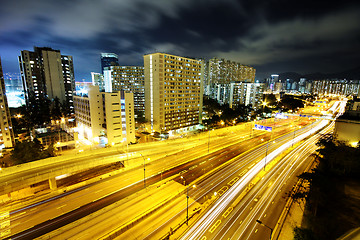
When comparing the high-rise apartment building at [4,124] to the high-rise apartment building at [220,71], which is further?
the high-rise apartment building at [220,71]

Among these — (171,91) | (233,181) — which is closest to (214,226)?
(233,181)

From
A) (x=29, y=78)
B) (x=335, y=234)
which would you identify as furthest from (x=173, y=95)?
(x=29, y=78)

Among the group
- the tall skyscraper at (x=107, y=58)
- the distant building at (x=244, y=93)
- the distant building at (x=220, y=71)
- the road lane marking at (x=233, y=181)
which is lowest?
the road lane marking at (x=233, y=181)

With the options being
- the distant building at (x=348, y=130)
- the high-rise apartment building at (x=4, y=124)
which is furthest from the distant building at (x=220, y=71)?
the high-rise apartment building at (x=4, y=124)

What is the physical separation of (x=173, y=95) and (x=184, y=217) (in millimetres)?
47735

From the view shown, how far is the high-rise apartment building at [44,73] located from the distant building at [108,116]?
1799 inches

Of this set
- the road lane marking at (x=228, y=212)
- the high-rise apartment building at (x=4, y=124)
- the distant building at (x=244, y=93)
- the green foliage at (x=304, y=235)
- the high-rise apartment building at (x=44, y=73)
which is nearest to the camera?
the green foliage at (x=304, y=235)

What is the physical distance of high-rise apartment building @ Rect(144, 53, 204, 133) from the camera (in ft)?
194

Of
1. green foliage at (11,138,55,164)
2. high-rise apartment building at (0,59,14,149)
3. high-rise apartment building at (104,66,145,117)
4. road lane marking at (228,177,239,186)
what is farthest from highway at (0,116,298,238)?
high-rise apartment building at (104,66,145,117)

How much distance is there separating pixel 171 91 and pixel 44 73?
251ft

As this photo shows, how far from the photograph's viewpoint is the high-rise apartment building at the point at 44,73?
8544cm

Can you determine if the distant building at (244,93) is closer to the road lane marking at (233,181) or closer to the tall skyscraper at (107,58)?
the road lane marking at (233,181)

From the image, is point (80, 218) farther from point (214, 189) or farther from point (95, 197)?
point (214, 189)

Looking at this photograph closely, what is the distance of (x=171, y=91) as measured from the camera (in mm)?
61938
